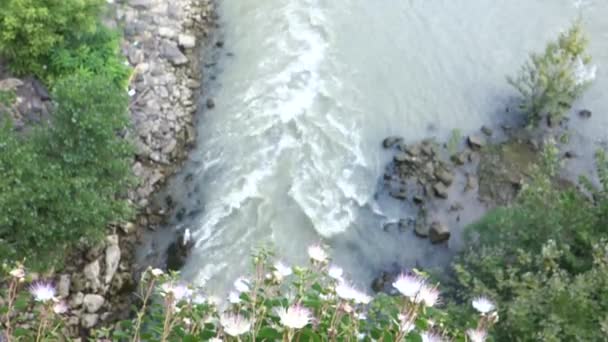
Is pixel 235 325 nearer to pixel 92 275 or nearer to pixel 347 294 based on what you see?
pixel 347 294

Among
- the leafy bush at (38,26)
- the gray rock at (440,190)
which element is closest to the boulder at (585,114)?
the gray rock at (440,190)

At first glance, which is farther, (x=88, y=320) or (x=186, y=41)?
(x=186, y=41)

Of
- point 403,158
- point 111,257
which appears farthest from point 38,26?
point 403,158

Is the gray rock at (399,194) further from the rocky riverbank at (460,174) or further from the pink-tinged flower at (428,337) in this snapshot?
the pink-tinged flower at (428,337)

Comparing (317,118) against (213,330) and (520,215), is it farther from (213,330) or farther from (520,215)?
(213,330)

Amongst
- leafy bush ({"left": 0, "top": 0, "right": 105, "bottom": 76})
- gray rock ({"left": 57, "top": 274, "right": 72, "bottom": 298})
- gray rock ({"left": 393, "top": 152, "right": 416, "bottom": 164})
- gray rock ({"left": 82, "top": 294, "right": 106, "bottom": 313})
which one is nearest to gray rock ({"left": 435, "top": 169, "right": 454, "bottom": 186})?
gray rock ({"left": 393, "top": 152, "right": 416, "bottom": 164})

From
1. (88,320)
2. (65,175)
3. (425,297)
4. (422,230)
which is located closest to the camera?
(425,297)

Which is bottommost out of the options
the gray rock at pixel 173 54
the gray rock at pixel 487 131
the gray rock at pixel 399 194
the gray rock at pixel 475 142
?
the gray rock at pixel 399 194
